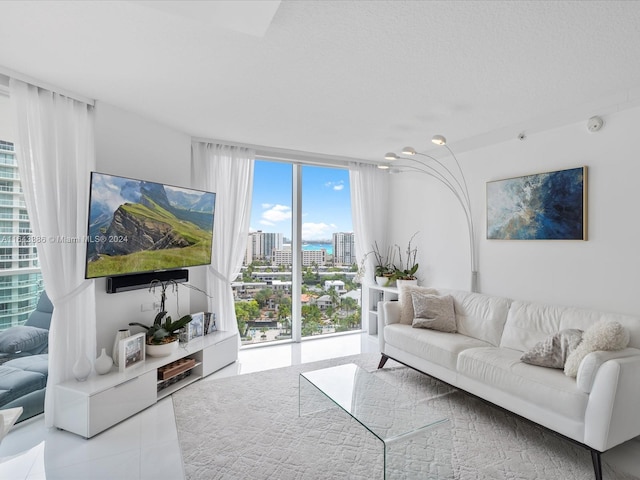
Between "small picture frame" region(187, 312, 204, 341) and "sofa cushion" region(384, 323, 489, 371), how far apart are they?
195cm

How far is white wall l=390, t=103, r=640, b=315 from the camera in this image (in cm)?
278

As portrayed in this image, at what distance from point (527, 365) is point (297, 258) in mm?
2988

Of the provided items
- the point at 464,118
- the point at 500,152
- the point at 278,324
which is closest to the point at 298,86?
the point at 464,118

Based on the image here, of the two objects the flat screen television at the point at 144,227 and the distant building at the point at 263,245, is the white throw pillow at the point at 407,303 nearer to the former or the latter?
the distant building at the point at 263,245

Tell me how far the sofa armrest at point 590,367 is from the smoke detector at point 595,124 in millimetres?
1799

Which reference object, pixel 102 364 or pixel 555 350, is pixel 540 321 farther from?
pixel 102 364

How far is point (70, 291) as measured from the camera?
109 inches

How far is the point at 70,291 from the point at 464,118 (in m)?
3.65

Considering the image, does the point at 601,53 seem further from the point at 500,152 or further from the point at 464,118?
the point at 500,152

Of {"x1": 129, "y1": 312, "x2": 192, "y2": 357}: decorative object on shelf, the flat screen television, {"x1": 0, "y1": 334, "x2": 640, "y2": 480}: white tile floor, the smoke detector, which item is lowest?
{"x1": 0, "y1": 334, "x2": 640, "y2": 480}: white tile floor

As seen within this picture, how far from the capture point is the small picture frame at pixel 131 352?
2.89m

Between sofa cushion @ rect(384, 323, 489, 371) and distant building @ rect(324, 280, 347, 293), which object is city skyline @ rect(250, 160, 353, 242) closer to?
distant building @ rect(324, 280, 347, 293)

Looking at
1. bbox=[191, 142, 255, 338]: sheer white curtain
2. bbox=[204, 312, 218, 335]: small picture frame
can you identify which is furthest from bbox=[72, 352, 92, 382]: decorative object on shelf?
bbox=[191, 142, 255, 338]: sheer white curtain

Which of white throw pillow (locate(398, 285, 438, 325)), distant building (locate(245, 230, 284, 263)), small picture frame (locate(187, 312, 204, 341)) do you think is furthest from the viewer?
distant building (locate(245, 230, 284, 263))
